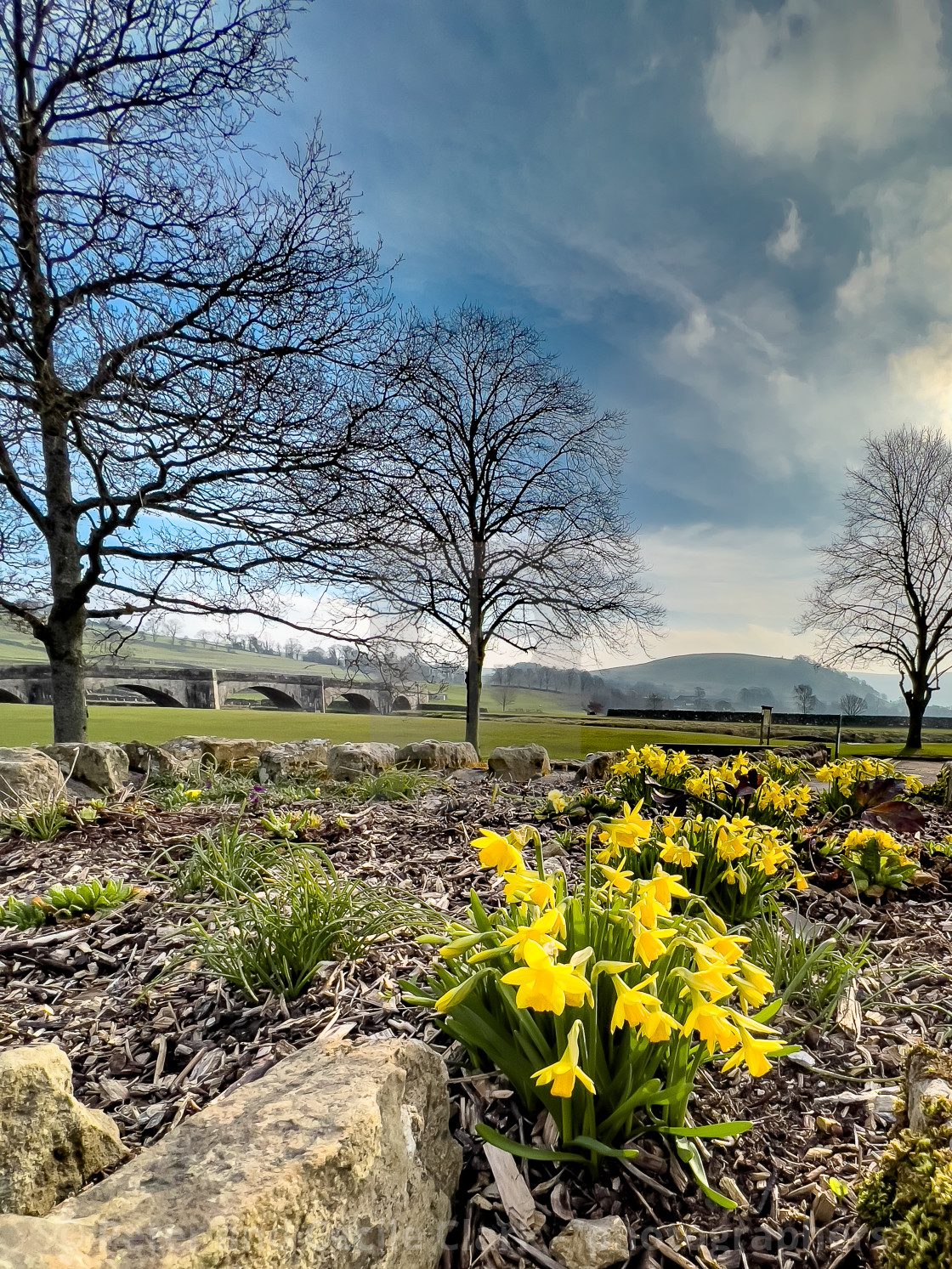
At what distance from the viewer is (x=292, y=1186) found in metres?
1.11

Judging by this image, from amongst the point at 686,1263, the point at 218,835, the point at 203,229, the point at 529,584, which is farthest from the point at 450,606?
the point at 686,1263

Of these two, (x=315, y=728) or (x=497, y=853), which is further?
(x=315, y=728)

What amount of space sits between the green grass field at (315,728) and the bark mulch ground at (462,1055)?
7134 mm

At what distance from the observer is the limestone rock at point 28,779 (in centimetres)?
461

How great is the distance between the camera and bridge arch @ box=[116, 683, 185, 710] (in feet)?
46.6

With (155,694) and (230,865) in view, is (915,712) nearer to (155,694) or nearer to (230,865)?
(230,865)

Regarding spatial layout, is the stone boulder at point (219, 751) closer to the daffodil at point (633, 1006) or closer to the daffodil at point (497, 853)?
the daffodil at point (497, 853)

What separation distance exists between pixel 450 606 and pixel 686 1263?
11.3m

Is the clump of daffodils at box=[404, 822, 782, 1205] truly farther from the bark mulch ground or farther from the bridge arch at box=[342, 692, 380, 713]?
the bridge arch at box=[342, 692, 380, 713]

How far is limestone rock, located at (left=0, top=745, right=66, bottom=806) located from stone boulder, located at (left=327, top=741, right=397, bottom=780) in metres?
2.49

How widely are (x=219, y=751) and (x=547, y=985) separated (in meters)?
7.34

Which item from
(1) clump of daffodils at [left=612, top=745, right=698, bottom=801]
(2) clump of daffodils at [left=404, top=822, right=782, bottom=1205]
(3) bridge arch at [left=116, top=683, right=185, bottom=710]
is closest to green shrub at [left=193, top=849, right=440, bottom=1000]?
(2) clump of daffodils at [left=404, top=822, right=782, bottom=1205]

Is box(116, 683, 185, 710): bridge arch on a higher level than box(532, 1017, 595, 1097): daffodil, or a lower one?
higher

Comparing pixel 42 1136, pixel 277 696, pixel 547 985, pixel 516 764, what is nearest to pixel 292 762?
pixel 516 764
